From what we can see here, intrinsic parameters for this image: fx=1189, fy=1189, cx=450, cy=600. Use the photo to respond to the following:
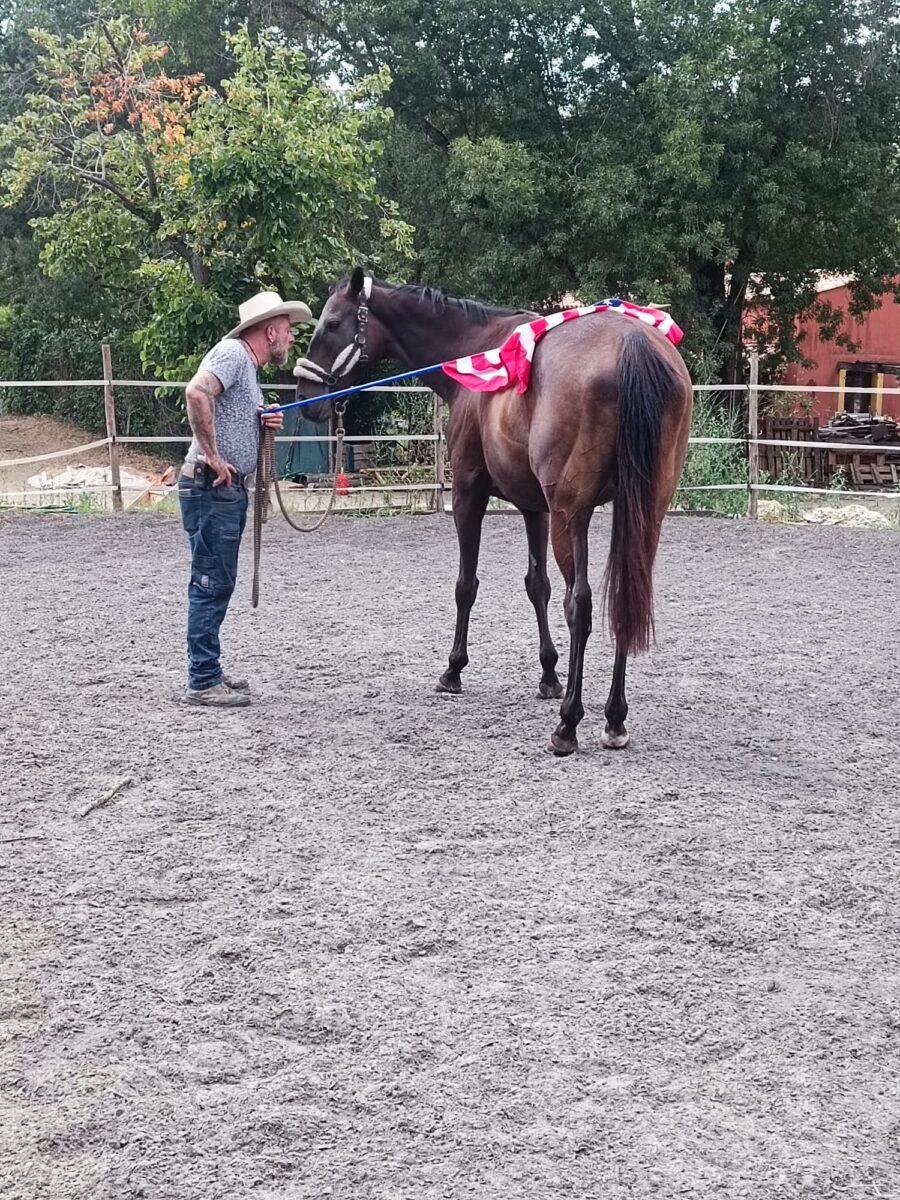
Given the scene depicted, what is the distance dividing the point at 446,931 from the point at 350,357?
119 inches

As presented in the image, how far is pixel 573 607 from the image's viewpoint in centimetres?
433

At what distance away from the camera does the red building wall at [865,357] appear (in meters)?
23.6

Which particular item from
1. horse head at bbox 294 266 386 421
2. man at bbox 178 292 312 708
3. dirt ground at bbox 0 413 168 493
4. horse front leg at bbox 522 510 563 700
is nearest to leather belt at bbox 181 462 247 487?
man at bbox 178 292 312 708

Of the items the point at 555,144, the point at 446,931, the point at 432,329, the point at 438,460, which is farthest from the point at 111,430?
the point at 555,144

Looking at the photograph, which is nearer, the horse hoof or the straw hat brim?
the horse hoof

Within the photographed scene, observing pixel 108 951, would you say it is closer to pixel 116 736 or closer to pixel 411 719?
pixel 116 736

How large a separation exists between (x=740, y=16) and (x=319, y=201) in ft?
26.4

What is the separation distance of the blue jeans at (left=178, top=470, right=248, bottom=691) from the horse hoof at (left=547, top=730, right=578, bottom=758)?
150cm

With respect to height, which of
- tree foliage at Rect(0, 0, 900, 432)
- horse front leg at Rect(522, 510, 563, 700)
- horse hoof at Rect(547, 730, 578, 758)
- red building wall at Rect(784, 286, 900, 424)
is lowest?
horse hoof at Rect(547, 730, 578, 758)

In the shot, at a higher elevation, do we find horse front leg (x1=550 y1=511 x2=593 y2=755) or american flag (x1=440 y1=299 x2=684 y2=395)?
american flag (x1=440 y1=299 x2=684 y2=395)

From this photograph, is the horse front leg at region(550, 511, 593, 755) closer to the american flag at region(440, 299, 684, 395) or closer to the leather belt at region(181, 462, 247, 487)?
the american flag at region(440, 299, 684, 395)

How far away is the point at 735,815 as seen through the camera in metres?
3.71

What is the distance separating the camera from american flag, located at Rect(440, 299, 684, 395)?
14.6ft

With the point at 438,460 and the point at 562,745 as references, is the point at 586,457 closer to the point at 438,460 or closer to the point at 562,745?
the point at 562,745
